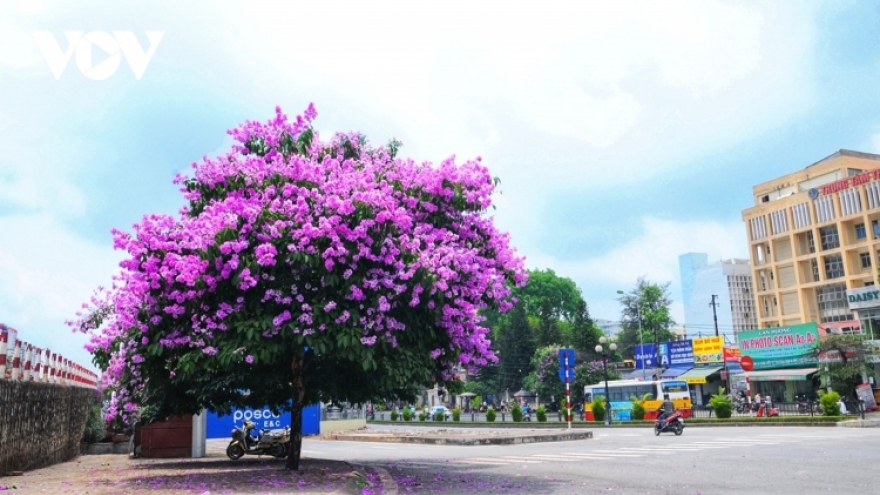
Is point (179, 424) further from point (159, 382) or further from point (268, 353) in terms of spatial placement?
point (268, 353)

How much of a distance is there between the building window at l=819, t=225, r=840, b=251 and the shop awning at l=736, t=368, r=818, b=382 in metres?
18.7

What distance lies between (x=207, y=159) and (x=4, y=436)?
20.1 feet

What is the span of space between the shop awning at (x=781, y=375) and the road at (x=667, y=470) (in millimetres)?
31528

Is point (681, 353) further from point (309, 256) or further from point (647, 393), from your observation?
point (309, 256)

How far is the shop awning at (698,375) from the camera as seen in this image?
6006 centimetres

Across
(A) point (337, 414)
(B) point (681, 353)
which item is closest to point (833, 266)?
(B) point (681, 353)

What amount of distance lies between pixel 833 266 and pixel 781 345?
1869 centimetres

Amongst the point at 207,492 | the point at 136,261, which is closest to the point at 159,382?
the point at 136,261

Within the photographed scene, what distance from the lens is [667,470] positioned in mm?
13711

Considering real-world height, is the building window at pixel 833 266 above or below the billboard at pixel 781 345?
above

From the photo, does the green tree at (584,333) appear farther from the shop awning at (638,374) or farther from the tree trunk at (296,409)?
the tree trunk at (296,409)

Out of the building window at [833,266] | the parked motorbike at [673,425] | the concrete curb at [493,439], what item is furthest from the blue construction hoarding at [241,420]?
the building window at [833,266]

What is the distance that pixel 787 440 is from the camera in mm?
21094

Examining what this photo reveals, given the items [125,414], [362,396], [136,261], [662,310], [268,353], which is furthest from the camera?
[662,310]
